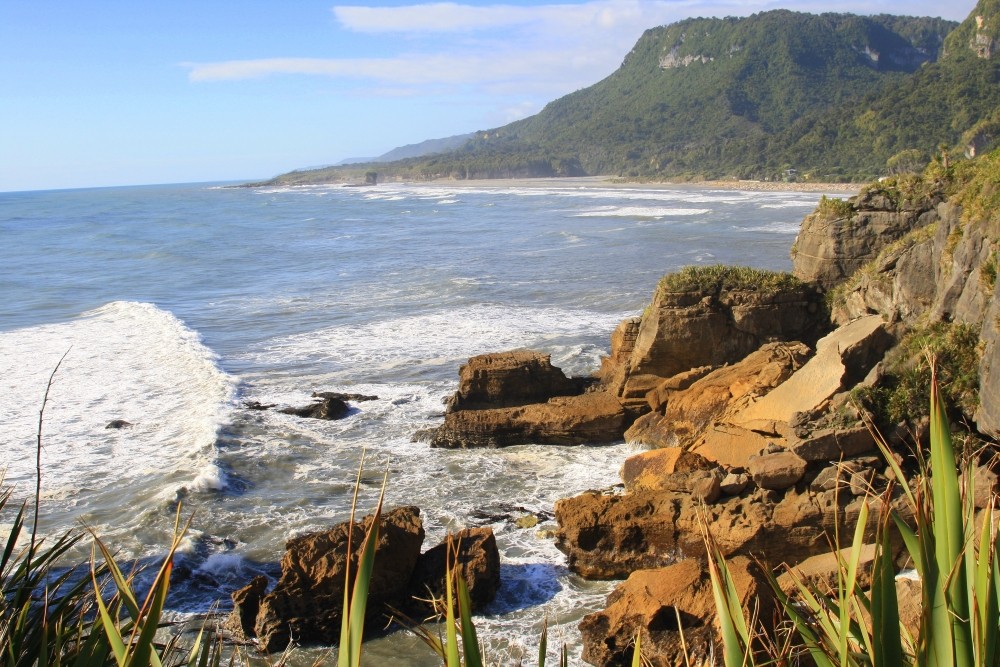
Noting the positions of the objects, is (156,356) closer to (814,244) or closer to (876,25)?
(814,244)

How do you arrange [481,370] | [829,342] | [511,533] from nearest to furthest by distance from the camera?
[511,533] → [829,342] → [481,370]

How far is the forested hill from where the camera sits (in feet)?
290

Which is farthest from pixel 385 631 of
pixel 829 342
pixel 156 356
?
pixel 156 356

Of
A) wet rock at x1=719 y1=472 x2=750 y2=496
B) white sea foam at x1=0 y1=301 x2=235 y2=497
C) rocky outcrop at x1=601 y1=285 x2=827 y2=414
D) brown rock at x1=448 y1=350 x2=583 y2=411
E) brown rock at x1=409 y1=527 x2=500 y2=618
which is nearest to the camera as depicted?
brown rock at x1=409 y1=527 x2=500 y2=618

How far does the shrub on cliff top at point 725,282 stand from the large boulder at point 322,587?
733cm

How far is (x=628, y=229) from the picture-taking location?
4647cm

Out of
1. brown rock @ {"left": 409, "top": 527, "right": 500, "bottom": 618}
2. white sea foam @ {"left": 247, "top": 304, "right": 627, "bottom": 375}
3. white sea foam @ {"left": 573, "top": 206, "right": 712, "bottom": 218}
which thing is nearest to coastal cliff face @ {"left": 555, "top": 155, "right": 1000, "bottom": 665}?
brown rock @ {"left": 409, "top": 527, "right": 500, "bottom": 618}

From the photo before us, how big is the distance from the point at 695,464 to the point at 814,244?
259 inches

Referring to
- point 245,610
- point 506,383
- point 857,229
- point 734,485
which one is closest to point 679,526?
point 734,485

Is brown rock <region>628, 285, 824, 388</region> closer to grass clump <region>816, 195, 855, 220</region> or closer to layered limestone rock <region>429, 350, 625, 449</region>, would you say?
layered limestone rock <region>429, 350, 625, 449</region>

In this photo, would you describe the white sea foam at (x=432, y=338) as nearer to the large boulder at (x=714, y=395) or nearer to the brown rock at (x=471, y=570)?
the large boulder at (x=714, y=395)

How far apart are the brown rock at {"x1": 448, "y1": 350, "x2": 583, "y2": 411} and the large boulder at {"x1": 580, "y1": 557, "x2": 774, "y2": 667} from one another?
6.85 meters

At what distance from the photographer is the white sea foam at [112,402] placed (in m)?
13.2

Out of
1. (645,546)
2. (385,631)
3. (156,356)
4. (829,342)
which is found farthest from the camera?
(156,356)
